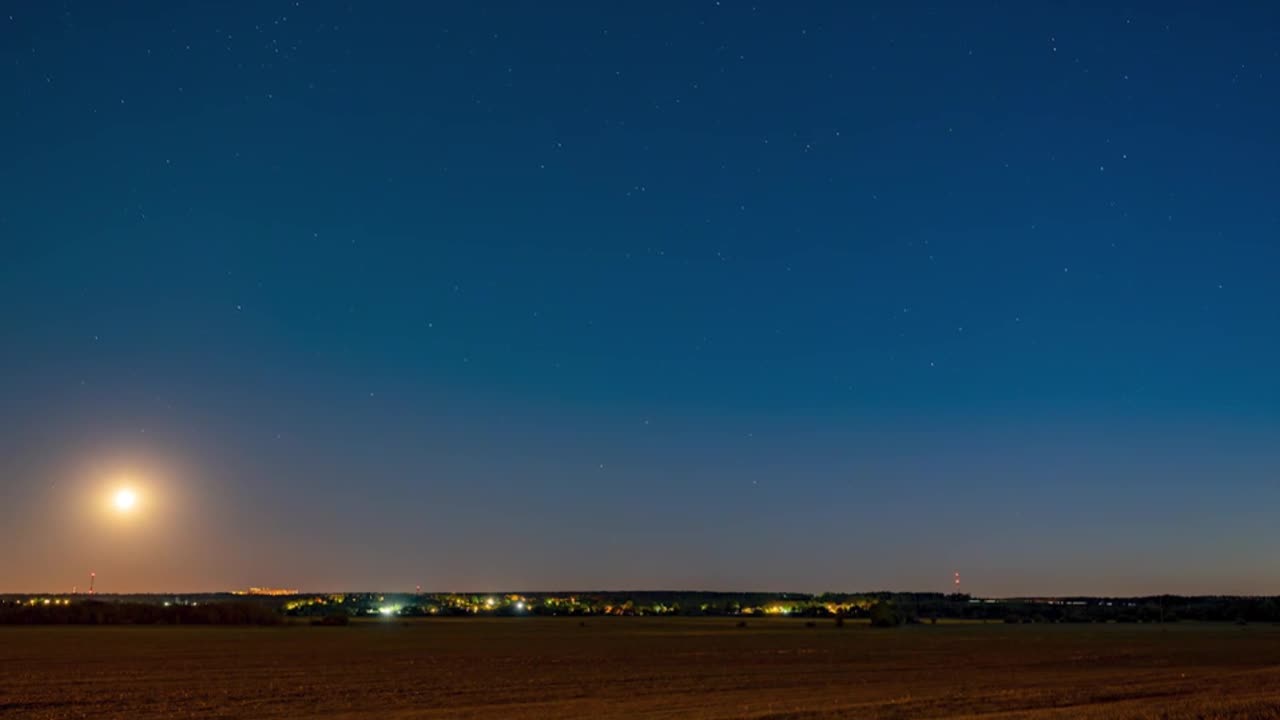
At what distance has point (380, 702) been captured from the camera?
37.8 m

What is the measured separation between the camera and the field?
113ft

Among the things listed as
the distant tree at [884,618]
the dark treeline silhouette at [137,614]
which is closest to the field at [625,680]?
the dark treeline silhouette at [137,614]

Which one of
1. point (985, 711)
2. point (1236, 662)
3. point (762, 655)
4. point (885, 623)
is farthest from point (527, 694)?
point (885, 623)

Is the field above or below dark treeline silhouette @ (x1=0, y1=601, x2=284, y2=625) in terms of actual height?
below

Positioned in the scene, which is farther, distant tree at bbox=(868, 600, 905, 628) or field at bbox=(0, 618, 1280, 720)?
distant tree at bbox=(868, 600, 905, 628)

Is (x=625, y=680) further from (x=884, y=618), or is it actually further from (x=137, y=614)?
(x=884, y=618)

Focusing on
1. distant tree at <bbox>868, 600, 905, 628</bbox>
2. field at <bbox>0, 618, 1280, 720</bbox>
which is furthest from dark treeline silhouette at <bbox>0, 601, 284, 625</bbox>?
distant tree at <bbox>868, 600, 905, 628</bbox>

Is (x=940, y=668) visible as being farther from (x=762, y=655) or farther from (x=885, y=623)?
(x=885, y=623)

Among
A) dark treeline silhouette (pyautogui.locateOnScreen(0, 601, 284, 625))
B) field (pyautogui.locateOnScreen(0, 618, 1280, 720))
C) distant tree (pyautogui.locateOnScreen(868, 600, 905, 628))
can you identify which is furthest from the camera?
distant tree (pyautogui.locateOnScreen(868, 600, 905, 628))

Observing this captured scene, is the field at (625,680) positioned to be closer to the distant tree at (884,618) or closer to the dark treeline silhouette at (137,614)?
the dark treeline silhouette at (137,614)

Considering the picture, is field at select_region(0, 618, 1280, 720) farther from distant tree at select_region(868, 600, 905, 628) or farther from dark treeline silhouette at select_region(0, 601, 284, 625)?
distant tree at select_region(868, 600, 905, 628)

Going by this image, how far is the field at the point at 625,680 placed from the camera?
1356 inches

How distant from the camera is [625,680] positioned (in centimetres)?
4766

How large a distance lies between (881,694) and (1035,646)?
152 ft
